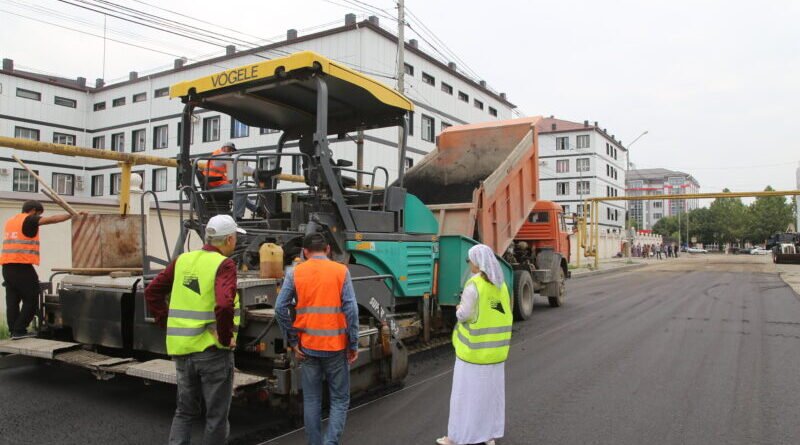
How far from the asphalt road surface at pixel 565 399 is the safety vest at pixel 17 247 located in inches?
43.8

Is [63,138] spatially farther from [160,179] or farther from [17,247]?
[17,247]

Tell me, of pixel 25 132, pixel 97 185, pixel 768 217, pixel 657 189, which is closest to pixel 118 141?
pixel 97 185

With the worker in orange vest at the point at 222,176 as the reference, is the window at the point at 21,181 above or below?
above

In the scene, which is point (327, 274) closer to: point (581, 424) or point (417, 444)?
point (417, 444)

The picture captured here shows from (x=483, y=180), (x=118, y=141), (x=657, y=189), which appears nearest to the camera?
(x=483, y=180)

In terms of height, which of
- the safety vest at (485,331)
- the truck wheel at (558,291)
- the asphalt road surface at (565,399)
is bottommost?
the asphalt road surface at (565,399)

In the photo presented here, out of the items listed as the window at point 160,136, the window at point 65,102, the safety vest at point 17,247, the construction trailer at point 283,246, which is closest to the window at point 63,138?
the window at point 65,102

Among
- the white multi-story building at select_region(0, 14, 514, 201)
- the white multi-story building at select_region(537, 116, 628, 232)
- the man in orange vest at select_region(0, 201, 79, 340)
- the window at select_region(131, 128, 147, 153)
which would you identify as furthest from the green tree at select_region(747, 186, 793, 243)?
the man in orange vest at select_region(0, 201, 79, 340)

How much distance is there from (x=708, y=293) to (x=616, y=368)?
11412 mm

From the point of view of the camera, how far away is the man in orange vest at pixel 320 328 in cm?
363

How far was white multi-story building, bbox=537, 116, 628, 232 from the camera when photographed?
60.5m

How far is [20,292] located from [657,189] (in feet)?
459

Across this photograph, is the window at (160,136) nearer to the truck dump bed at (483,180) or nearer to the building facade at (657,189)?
the truck dump bed at (483,180)

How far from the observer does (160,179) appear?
37.0m
